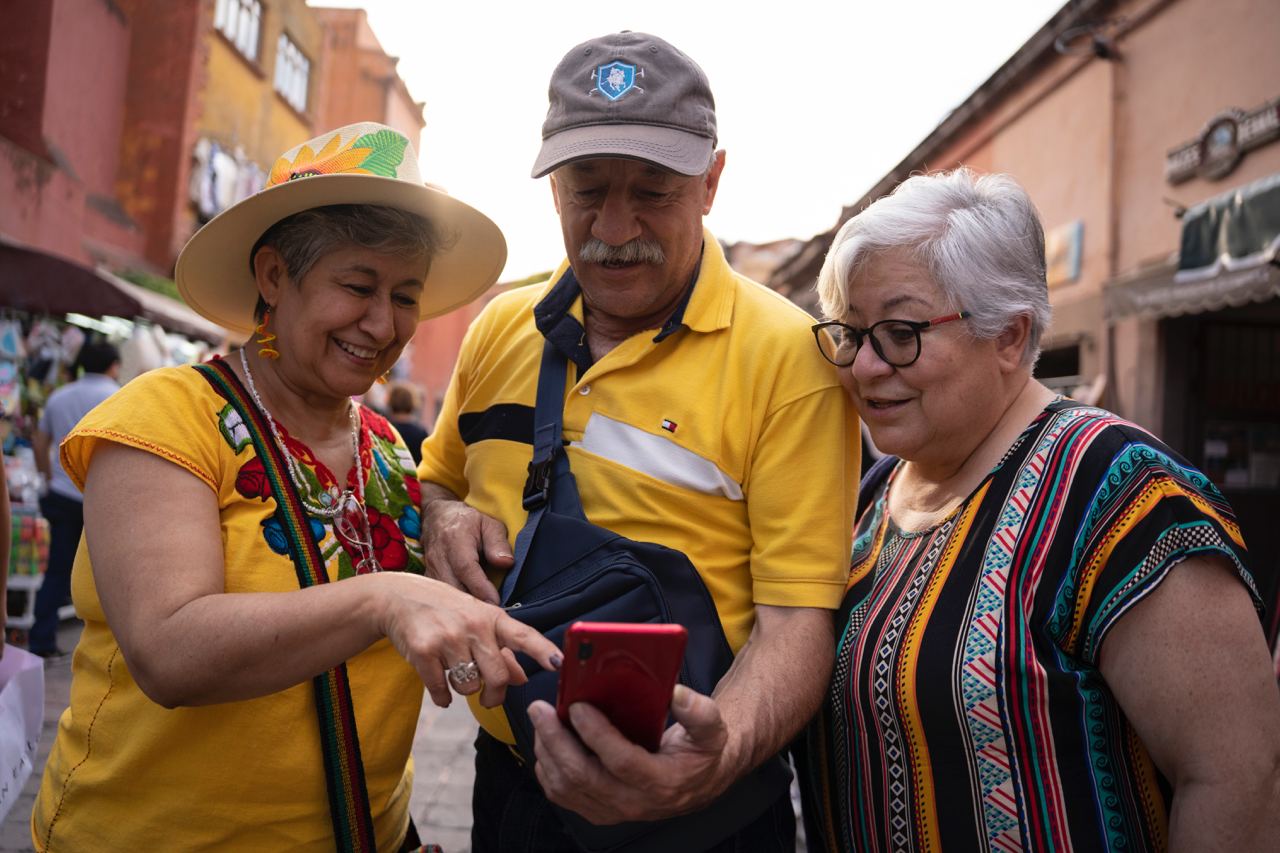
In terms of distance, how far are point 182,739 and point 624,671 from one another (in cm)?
102

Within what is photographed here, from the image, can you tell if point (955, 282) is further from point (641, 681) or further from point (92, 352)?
point (92, 352)

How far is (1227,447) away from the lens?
7625mm

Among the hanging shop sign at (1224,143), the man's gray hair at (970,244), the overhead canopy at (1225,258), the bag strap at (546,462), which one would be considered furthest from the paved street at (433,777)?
the hanging shop sign at (1224,143)

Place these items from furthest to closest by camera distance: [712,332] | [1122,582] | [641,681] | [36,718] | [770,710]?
1. [36,718]
2. [712,332]
3. [770,710]
4. [1122,582]
5. [641,681]

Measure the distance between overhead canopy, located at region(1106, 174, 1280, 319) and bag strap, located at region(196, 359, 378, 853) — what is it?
15.4 ft

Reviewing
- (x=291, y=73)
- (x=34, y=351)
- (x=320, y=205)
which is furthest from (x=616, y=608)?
(x=291, y=73)

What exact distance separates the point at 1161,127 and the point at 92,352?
8442 mm

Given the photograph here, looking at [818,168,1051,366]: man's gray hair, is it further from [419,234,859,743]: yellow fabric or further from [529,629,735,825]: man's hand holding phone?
[529,629,735,825]: man's hand holding phone

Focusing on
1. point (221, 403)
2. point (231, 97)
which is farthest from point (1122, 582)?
point (231, 97)

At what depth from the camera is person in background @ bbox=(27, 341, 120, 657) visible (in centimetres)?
647

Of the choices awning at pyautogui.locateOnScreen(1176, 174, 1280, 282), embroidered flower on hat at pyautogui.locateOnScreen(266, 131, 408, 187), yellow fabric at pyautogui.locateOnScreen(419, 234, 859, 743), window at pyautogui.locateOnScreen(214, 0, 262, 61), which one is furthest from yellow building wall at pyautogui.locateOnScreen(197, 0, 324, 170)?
yellow fabric at pyautogui.locateOnScreen(419, 234, 859, 743)

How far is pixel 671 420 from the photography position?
6.66 feet

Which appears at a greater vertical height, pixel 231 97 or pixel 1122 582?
pixel 231 97

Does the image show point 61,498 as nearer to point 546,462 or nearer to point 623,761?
point 546,462
